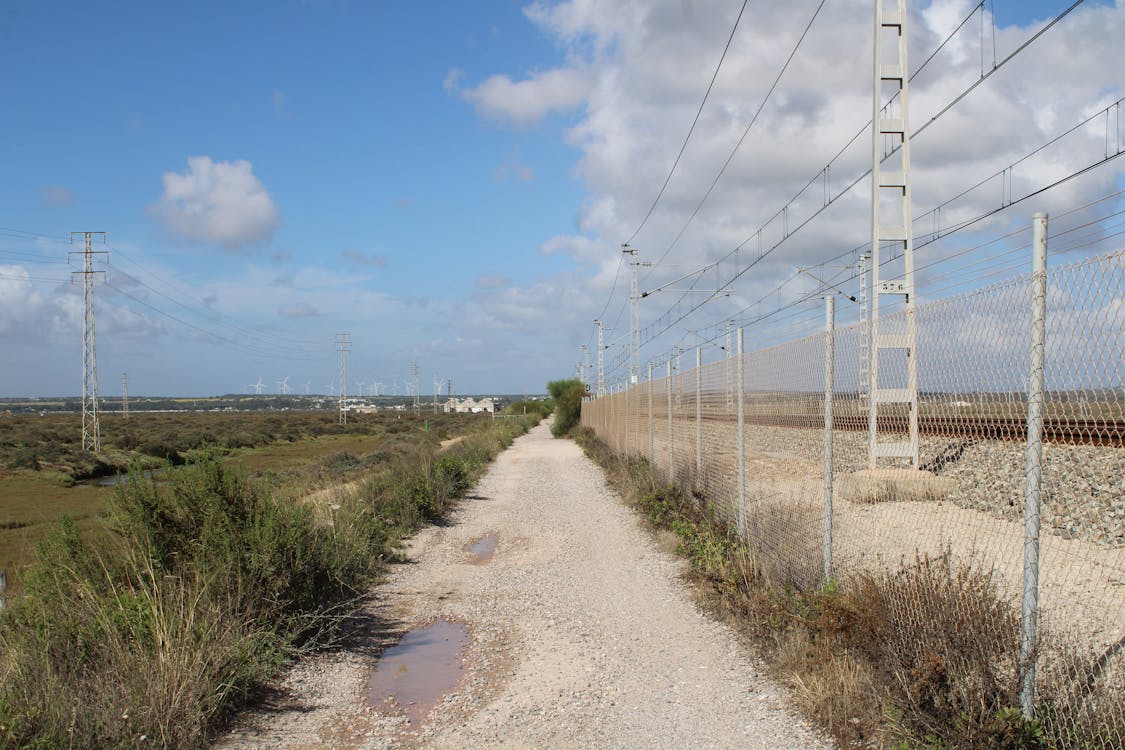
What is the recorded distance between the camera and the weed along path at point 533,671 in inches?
203

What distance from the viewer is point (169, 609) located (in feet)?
19.0

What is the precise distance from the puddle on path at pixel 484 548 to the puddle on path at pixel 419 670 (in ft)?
11.1

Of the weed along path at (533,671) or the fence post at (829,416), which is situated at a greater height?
the fence post at (829,416)

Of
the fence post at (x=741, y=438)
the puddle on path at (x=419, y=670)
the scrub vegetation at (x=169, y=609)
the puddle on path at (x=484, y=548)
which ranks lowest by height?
the puddle on path at (x=484, y=548)

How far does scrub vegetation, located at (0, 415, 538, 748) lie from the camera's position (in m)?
4.57

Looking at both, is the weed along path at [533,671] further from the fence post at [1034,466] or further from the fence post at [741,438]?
the fence post at [1034,466]

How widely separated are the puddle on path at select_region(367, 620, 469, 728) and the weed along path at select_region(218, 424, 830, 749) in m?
0.01

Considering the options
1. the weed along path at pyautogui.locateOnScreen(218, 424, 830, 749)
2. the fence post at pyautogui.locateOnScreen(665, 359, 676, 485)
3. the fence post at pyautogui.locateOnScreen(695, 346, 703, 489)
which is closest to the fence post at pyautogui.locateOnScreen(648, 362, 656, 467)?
the fence post at pyautogui.locateOnScreen(665, 359, 676, 485)

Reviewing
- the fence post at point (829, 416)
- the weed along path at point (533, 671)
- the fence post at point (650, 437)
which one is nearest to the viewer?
the weed along path at point (533, 671)

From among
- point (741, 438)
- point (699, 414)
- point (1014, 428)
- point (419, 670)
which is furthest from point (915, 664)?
point (699, 414)

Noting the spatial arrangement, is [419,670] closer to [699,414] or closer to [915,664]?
→ [915,664]

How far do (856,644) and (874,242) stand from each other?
9.00 m

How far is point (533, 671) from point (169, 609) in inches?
98.6

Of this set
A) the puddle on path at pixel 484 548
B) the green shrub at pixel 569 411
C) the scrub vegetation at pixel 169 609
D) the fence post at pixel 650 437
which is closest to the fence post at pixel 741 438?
the puddle on path at pixel 484 548
